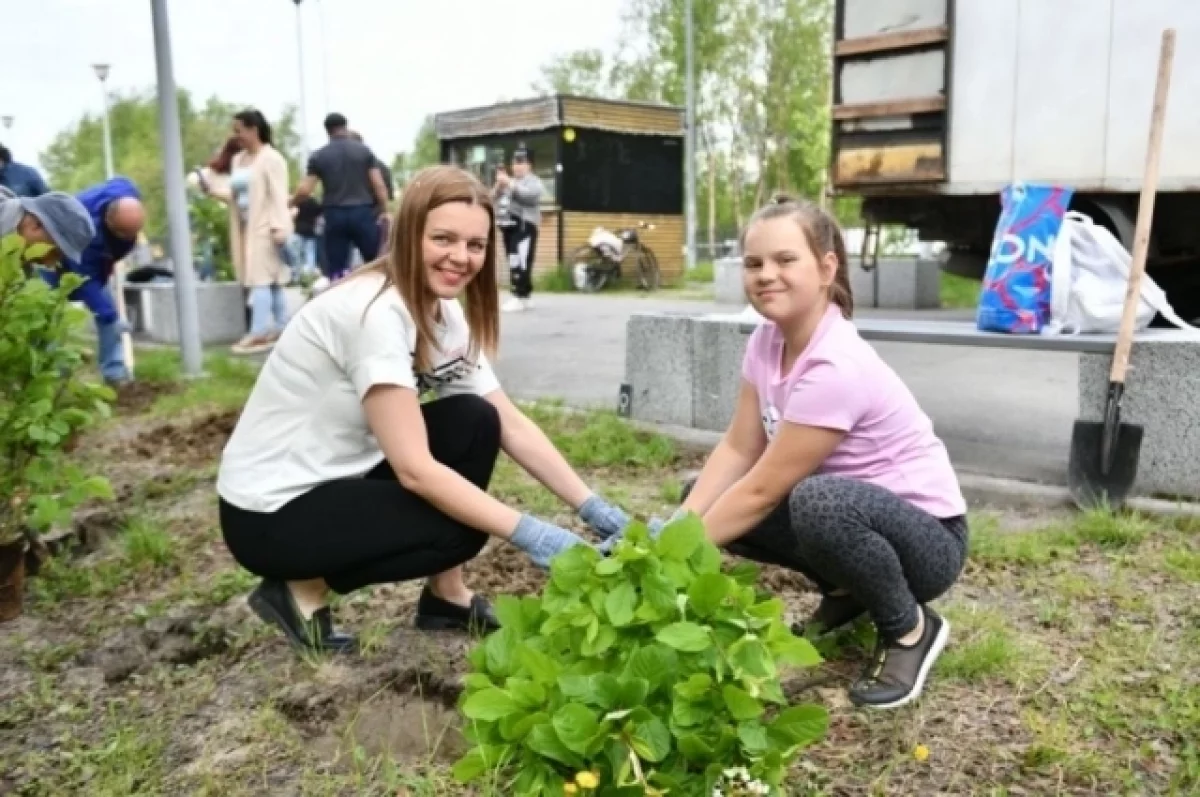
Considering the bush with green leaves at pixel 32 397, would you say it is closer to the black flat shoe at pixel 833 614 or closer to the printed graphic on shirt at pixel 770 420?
the printed graphic on shirt at pixel 770 420

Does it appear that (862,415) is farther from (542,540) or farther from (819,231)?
(542,540)

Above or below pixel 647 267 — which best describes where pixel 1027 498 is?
below

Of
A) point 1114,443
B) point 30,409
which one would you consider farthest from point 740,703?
point 1114,443

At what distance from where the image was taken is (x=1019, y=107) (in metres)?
6.16

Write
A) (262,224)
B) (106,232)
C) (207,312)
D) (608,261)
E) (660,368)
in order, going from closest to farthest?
(660,368), (106,232), (262,224), (207,312), (608,261)

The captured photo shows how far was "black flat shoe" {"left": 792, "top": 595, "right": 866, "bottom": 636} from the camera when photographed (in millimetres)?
2617

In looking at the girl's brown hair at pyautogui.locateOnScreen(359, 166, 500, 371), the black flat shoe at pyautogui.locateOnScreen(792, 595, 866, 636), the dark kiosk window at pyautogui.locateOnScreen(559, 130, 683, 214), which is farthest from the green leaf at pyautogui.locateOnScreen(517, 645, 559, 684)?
the dark kiosk window at pyautogui.locateOnScreen(559, 130, 683, 214)

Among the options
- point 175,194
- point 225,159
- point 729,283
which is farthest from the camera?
point 729,283

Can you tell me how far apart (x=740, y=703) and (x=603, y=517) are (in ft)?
3.09

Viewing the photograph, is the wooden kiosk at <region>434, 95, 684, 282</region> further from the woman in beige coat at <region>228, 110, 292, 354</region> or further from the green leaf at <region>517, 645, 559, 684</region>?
the green leaf at <region>517, 645, 559, 684</region>

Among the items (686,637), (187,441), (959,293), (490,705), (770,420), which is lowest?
(187,441)

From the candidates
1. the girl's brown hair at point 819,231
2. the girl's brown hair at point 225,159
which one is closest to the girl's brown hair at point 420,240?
the girl's brown hair at point 819,231

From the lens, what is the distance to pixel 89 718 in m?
2.40

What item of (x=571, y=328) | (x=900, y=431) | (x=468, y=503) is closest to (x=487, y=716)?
(x=468, y=503)
